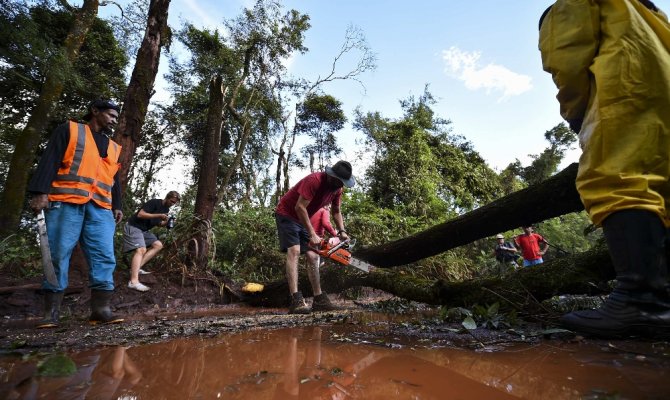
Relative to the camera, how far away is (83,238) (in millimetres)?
3199

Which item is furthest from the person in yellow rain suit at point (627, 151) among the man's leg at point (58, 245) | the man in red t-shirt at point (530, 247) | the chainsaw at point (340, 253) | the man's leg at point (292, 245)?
the man in red t-shirt at point (530, 247)

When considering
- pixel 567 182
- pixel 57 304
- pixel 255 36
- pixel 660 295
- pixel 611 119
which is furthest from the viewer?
pixel 255 36

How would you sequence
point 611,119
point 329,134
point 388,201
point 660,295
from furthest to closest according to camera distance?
point 329,134, point 388,201, point 611,119, point 660,295

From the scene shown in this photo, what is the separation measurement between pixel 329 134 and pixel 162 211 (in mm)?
19408

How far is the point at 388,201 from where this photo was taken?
43.8ft

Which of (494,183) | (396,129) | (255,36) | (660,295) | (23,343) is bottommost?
(23,343)

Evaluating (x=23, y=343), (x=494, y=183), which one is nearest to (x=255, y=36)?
(x=494, y=183)

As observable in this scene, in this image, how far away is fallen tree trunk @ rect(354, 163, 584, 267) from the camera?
2.80 meters

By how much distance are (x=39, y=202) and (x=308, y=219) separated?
96.4 inches

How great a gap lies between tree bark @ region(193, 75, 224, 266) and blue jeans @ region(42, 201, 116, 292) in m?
2.93

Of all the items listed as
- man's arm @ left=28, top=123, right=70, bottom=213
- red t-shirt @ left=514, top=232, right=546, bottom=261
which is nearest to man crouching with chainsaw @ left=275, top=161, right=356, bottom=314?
man's arm @ left=28, top=123, right=70, bottom=213

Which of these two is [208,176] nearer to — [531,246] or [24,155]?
[24,155]

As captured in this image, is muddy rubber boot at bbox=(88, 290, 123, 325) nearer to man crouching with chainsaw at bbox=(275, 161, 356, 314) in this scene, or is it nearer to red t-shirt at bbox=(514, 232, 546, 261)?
man crouching with chainsaw at bbox=(275, 161, 356, 314)

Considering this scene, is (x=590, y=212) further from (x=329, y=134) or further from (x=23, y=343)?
(x=329, y=134)
